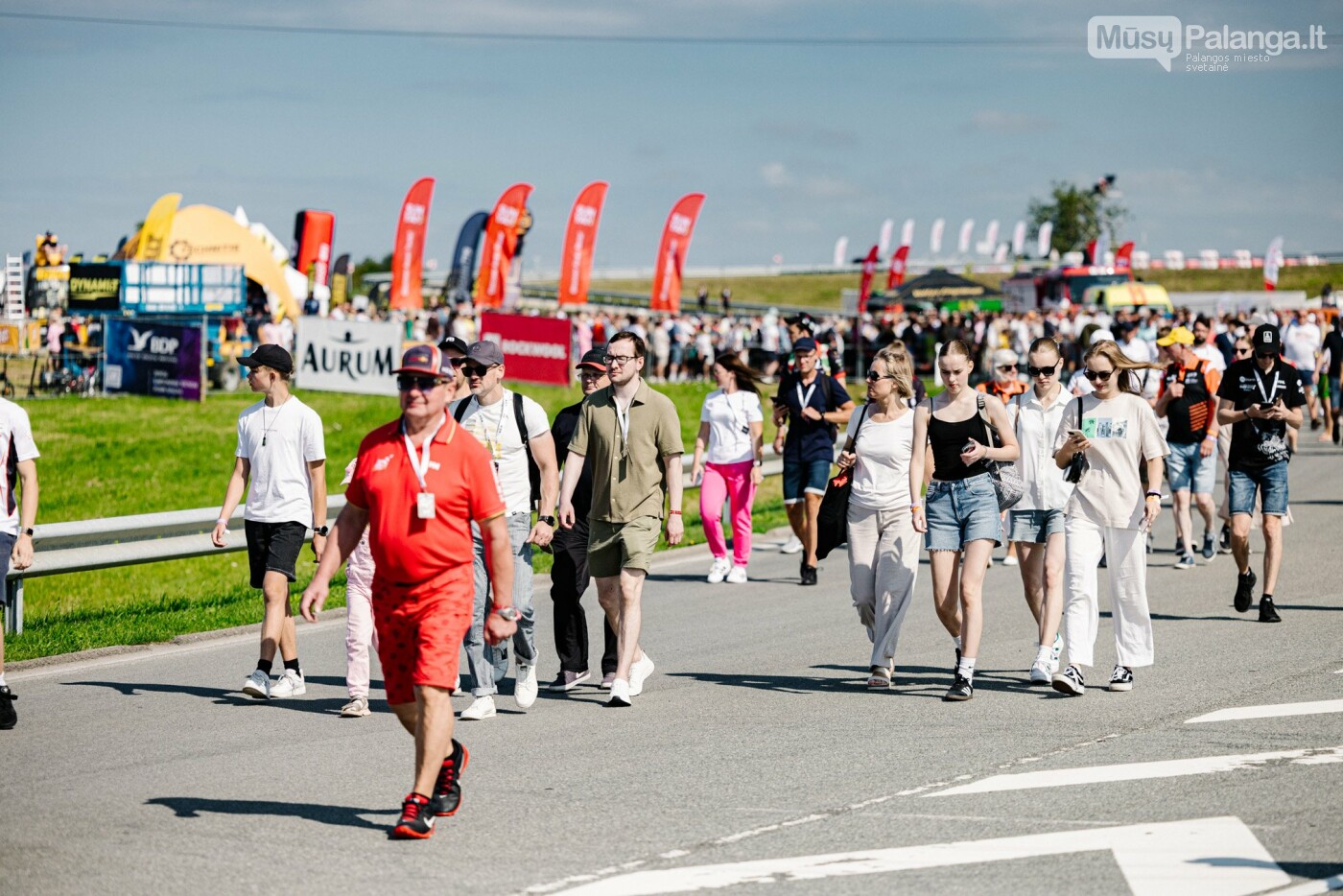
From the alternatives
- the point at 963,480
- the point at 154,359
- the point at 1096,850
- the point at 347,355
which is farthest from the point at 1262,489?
the point at 154,359

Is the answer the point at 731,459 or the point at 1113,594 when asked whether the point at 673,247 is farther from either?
the point at 1113,594

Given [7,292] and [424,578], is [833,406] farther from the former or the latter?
[7,292]

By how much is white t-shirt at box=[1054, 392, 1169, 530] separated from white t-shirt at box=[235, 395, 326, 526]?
4.21 m

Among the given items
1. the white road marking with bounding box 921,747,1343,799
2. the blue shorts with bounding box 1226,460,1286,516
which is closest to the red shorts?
the white road marking with bounding box 921,747,1343,799

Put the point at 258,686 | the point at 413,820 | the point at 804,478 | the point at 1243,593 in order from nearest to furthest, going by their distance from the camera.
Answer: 1. the point at 413,820
2. the point at 258,686
3. the point at 1243,593
4. the point at 804,478

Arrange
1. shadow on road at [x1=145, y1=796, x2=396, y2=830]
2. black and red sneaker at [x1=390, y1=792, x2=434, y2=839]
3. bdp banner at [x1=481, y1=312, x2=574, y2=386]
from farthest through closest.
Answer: bdp banner at [x1=481, y1=312, x2=574, y2=386] < shadow on road at [x1=145, y1=796, x2=396, y2=830] < black and red sneaker at [x1=390, y1=792, x2=434, y2=839]

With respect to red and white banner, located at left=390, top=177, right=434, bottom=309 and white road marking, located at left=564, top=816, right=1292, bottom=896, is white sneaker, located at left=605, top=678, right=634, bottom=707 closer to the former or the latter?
white road marking, located at left=564, top=816, right=1292, bottom=896

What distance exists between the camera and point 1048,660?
29.0 ft

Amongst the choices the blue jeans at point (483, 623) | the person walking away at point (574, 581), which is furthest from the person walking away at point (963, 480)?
the blue jeans at point (483, 623)

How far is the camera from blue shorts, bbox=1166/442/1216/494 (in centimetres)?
1367

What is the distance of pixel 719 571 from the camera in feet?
44.4

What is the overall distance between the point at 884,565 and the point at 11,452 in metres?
4.73

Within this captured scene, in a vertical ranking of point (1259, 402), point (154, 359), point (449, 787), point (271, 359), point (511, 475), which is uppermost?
point (271, 359)

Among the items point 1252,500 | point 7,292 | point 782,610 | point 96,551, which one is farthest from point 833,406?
point 7,292
